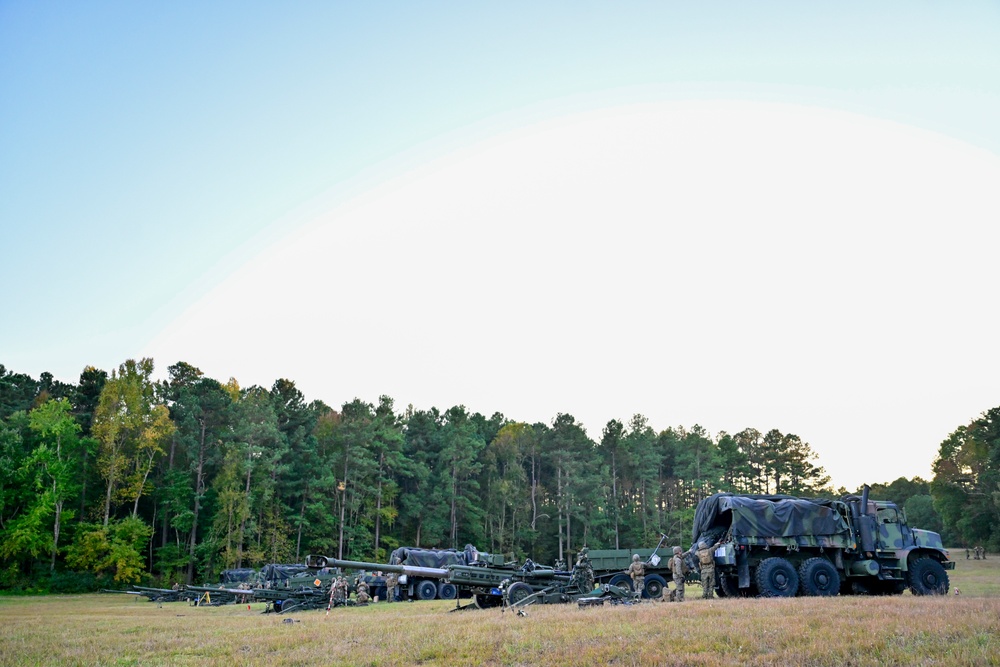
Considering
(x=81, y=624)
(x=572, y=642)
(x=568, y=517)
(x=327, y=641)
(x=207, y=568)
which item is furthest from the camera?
(x=568, y=517)

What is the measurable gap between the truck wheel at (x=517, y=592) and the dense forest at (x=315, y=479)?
35175mm

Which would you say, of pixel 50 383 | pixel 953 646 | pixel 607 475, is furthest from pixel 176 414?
pixel 953 646

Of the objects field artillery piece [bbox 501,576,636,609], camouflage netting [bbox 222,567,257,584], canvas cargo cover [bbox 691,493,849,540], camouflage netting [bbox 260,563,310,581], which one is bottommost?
camouflage netting [bbox 222,567,257,584]

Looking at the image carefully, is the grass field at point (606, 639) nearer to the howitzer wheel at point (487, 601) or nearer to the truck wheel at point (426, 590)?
the howitzer wheel at point (487, 601)

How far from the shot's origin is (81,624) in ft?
64.8

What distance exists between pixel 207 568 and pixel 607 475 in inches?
1593

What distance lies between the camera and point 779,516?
2084 cm

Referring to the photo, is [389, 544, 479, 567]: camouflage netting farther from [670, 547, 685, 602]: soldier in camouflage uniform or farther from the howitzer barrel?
[670, 547, 685, 602]: soldier in camouflage uniform

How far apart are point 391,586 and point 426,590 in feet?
5.26

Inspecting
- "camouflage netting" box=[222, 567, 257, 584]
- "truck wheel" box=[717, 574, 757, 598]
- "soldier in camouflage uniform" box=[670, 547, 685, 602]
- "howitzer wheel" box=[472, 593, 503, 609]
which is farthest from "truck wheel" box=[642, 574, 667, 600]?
"camouflage netting" box=[222, 567, 257, 584]

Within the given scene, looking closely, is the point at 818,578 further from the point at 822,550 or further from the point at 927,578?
the point at 927,578

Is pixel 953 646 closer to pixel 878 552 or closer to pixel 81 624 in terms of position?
pixel 878 552

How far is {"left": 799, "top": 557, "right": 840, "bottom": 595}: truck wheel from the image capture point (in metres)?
20.2

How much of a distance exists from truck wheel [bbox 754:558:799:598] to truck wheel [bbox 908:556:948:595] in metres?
3.59
